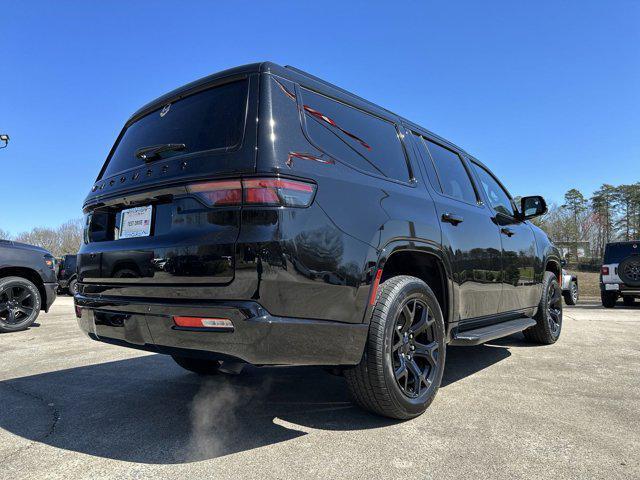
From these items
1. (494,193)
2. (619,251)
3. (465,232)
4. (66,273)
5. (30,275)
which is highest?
(494,193)

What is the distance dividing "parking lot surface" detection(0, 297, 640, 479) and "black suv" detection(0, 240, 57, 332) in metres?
3.00

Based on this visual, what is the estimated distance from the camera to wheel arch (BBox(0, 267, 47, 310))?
23.1ft

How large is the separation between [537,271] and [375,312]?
3.18 metres

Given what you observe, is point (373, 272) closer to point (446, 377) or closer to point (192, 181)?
point (192, 181)

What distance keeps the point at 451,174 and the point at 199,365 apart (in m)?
2.66

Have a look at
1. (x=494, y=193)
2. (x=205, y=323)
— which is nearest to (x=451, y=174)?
(x=494, y=193)

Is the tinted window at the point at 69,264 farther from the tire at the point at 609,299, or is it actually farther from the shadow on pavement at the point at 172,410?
the tire at the point at 609,299

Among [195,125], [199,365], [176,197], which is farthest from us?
[199,365]

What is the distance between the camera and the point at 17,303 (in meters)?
6.88

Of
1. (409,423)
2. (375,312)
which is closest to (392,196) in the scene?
(375,312)

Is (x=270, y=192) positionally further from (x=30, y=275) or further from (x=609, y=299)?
(x=609, y=299)

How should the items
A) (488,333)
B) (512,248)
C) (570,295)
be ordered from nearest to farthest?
(488,333) → (512,248) → (570,295)

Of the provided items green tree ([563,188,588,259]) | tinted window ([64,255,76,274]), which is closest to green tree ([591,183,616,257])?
green tree ([563,188,588,259])

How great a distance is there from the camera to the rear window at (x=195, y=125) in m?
2.36
